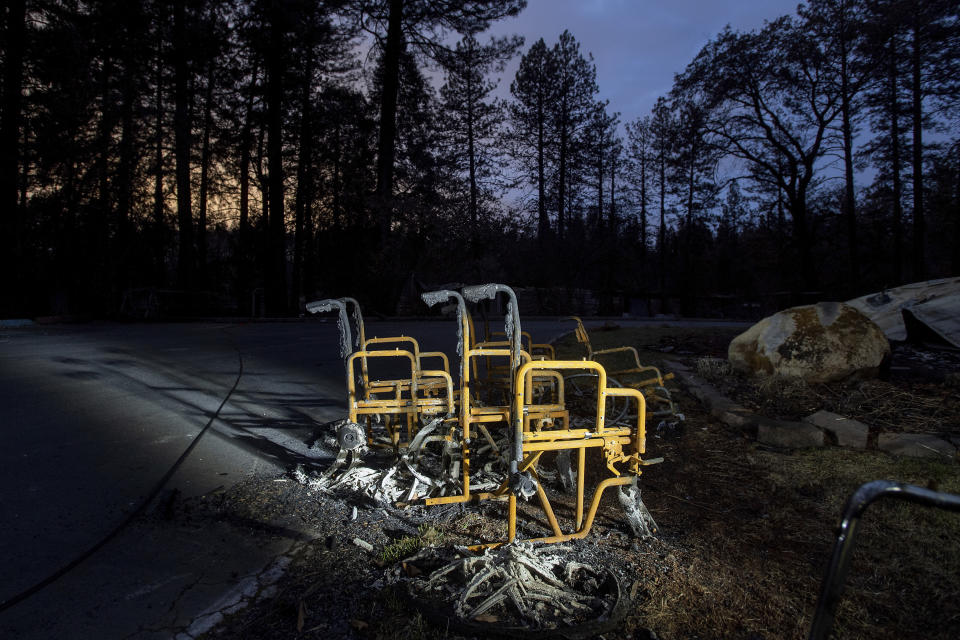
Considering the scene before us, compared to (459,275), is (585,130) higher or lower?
higher

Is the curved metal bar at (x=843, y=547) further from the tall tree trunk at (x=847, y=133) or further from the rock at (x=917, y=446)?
the tall tree trunk at (x=847, y=133)

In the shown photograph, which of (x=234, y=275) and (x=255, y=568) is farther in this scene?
(x=234, y=275)

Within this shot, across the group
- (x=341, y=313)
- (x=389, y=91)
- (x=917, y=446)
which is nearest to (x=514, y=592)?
(x=341, y=313)

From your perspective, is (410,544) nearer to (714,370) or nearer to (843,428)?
(843,428)

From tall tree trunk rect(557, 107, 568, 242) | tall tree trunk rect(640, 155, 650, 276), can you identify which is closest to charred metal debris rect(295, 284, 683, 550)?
tall tree trunk rect(557, 107, 568, 242)

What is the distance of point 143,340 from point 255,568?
Result: 975 cm

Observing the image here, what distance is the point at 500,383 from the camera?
5582 mm

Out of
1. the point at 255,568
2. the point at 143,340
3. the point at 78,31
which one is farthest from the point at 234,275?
the point at 255,568

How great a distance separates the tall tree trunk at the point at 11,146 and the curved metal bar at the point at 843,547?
2074 centimetres

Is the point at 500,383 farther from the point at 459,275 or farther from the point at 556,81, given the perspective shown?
the point at 556,81

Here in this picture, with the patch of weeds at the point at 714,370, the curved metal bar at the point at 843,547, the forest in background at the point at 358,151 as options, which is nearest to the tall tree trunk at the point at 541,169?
the forest in background at the point at 358,151

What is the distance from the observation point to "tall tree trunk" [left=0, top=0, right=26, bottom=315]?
15.9 metres

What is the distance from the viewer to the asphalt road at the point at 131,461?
2.39 metres

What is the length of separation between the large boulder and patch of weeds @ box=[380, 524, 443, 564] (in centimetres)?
489
